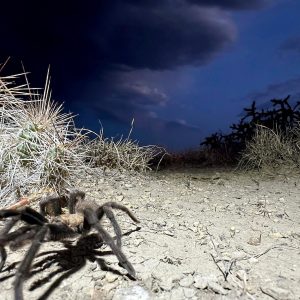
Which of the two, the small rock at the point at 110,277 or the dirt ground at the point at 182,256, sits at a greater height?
the dirt ground at the point at 182,256

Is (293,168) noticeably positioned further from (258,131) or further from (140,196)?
(140,196)

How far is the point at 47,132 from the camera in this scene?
4434mm

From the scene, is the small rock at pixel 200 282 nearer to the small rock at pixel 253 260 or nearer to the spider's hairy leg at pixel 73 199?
the small rock at pixel 253 260

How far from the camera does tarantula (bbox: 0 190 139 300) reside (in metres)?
2.46

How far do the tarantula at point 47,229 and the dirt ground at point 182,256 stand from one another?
7.9 inches

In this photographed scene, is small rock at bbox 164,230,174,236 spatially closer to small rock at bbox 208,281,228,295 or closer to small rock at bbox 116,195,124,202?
small rock at bbox 208,281,228,295

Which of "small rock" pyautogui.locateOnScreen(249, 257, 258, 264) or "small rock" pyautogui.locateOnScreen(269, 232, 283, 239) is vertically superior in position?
"small rock" pyautogui.locateOnScreen(269, 232, 283, 239)

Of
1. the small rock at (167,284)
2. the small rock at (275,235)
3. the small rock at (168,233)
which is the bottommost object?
the small rock at (167,284)

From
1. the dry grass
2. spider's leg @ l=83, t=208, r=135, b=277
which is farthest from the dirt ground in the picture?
the dry grass

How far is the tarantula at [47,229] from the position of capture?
97.0 inches

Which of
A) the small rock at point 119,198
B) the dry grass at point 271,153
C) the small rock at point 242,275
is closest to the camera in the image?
the small rock at point 242,275

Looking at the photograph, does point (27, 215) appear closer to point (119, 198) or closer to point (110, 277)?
point (110, 277)

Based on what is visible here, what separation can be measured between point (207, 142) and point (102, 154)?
346 centimetres

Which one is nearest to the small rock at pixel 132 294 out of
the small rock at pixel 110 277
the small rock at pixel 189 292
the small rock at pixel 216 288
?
the small rock at pixel 110 277
